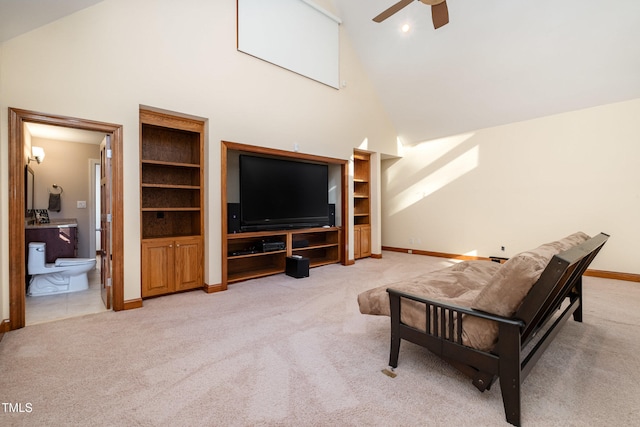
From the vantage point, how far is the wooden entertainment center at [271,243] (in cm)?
392

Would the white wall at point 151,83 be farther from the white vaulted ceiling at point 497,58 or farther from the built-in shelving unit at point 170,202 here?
the white vaulted ceiling at point 497,58

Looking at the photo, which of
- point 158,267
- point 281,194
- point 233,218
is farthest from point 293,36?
point 158,267

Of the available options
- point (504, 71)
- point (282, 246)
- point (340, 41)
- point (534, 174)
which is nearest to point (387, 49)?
point (340, 41)

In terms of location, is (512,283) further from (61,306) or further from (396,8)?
(61,306)

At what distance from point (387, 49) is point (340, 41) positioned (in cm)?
91

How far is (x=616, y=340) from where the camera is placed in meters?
2.36

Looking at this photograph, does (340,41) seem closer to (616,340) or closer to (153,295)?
(153,295)

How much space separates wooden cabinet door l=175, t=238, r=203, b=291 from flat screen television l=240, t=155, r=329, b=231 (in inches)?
28.6

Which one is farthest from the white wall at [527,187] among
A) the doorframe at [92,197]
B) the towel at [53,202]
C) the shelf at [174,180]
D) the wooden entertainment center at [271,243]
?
the towel at [53,202]

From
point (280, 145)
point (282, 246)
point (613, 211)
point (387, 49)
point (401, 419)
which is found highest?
point (387, 49)

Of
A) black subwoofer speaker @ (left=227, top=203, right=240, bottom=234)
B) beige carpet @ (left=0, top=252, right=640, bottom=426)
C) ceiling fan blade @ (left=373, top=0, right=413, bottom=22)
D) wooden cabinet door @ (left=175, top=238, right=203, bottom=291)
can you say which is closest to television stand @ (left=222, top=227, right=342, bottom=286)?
black subwoofer speaker @ (left=227, top=203, right=240, bottom=234)

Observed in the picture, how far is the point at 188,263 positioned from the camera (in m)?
3.71

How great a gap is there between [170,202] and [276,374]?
306 cm

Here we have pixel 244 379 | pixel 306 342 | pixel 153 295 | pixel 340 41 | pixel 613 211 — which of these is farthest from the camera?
pixel 340 41
